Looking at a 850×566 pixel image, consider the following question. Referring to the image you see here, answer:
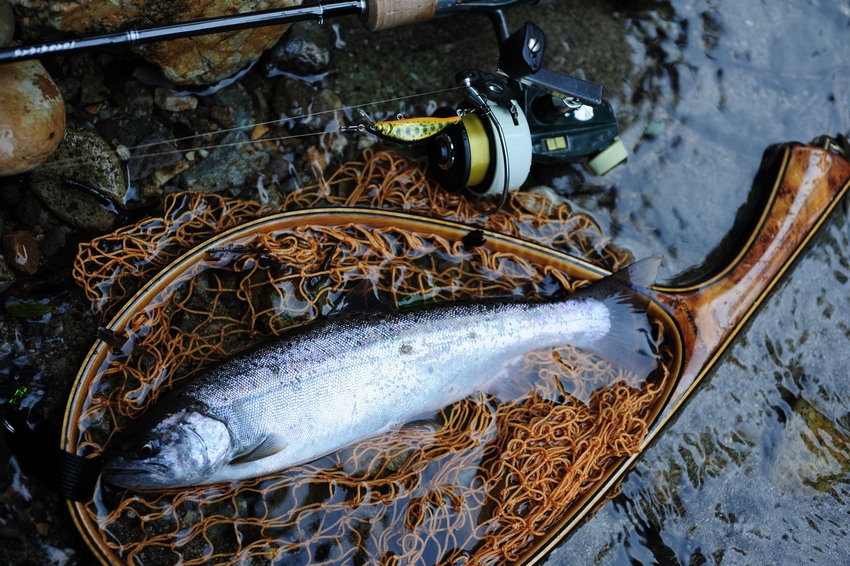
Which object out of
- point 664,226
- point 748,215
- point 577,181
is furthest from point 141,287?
point 748,215

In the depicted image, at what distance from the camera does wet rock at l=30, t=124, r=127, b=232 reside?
9.68 ft

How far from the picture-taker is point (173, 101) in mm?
3295

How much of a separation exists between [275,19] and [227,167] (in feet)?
3.25

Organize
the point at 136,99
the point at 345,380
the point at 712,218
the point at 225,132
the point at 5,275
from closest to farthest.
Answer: the point at 345,380 < the point at 5,275 < the point at 136,99 < the point at 225,132 < the point at 712,218

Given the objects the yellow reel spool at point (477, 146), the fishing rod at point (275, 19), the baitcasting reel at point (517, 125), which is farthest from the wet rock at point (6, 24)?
the yellow reel spool at point (477, 146)

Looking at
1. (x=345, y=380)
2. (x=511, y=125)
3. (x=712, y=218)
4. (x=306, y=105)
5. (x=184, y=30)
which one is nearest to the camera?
(x=184, y=30)

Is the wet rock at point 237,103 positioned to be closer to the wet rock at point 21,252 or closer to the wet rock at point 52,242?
Result: the wet rock at point 52,242

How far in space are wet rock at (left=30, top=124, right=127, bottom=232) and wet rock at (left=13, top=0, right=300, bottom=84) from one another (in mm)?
487

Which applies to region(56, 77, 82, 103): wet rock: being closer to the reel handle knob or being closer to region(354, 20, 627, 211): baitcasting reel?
region(354, 20, 627, 211): baitcasting reel

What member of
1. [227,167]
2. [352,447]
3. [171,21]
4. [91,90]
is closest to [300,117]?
[227,167]

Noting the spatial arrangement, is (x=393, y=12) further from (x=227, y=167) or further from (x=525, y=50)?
(x=227, y=167)

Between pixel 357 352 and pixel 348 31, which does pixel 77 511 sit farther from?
pixel 348 31

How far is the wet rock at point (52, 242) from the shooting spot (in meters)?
2.99

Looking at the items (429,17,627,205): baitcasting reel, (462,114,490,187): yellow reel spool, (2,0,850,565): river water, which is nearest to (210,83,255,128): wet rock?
(2,0,850,565): river water
